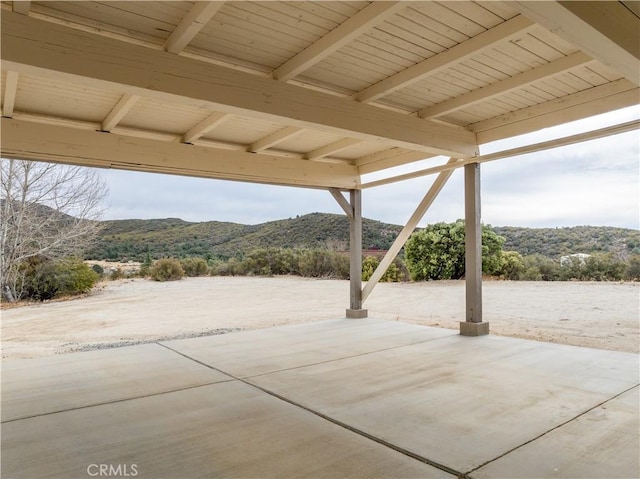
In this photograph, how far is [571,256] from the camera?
10.8 meters

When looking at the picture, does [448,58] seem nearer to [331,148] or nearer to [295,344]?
[331,148]

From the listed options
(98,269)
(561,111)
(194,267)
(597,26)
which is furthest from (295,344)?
(194,267)

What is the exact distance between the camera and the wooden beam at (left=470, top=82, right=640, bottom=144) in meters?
3.41

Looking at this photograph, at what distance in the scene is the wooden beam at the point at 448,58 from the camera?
8.12 ft

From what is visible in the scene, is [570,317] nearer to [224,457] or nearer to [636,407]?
[636,407]

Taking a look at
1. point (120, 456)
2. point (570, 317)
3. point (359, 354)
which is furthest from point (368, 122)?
point (570, 317)

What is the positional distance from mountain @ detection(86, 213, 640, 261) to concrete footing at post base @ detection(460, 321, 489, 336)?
7.87 meters

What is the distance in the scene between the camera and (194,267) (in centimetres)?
1383

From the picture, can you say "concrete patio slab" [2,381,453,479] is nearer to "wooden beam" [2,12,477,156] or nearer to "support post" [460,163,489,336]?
"wooden beam" [2,12,477,156]

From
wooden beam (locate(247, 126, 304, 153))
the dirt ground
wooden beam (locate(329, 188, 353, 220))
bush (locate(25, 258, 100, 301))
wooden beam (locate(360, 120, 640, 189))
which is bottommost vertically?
the dirt ground

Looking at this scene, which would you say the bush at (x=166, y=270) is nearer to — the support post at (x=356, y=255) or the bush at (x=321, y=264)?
the bush at (x=321, y=264)

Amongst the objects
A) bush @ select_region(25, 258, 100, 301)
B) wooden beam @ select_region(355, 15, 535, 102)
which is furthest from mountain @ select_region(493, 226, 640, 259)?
bush @ select_region(25, 258, 100, 301)

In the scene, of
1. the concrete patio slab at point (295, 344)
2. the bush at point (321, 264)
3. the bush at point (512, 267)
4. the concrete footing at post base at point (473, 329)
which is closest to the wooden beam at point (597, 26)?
the concrete patio slab at point (295, 344)

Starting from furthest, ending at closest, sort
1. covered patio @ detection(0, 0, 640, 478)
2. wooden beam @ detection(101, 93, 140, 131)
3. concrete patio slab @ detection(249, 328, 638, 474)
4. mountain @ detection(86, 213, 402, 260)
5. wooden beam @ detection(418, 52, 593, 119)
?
1. mountain @ detection(86, 213, 402, 260)
2. wooden beam @ detection(101, 93, 140, 131)
3. wooden beam @ detection(418, 52, 593, 119)
4. concrete patio slab @ detection(249, 328, 638, 474)
5. covered patio @ detection(0, 0, 640, 478)
